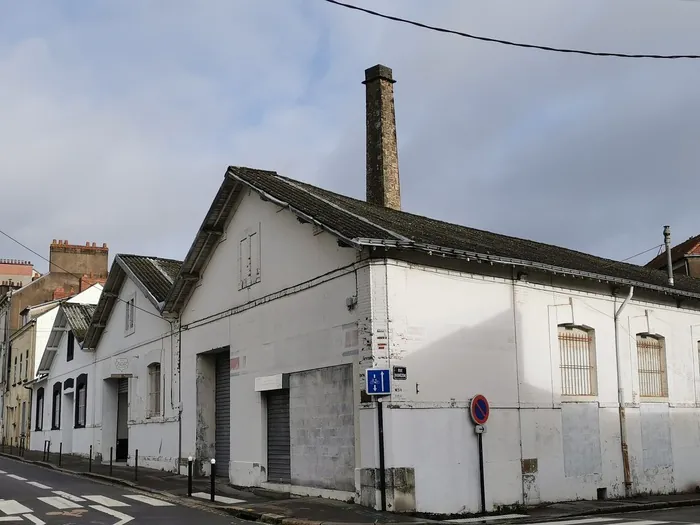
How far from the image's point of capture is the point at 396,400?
44.7 feet

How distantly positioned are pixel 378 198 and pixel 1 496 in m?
13.3

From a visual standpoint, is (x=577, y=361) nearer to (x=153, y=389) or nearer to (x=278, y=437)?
(x=278, y=437)

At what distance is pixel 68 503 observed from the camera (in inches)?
585

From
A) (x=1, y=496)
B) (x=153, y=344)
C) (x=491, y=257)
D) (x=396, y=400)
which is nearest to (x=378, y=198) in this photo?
(x=153, y=344)

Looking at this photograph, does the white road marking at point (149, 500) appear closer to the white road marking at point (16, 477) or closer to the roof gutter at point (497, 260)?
the white road marking at point (16, 477)

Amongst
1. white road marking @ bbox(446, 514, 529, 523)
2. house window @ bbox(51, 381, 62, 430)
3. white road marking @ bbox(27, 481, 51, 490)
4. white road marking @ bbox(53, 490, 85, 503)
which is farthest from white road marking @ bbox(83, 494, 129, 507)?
house window @ bbox(51, 381, 62, 430)

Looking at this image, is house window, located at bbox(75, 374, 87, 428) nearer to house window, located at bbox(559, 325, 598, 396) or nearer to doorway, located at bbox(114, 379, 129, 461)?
doorway, located at bbox(114, 379, 129, 461)

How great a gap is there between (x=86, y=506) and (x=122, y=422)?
14.4 metres

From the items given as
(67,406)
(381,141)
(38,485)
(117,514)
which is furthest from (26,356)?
(117,514)

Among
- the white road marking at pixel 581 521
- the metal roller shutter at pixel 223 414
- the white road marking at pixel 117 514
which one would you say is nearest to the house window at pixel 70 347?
the metal roller shutter at pixel 223 414

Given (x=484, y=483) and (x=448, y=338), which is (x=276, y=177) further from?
(x=484, y=483)

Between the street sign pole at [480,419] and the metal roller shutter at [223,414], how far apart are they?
7.31m

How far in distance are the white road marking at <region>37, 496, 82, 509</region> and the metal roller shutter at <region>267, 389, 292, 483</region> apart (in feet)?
13.8

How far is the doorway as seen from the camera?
91.8 ft
